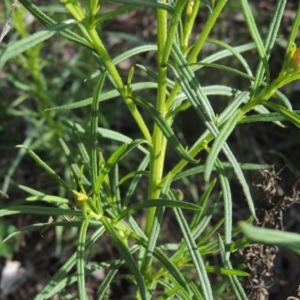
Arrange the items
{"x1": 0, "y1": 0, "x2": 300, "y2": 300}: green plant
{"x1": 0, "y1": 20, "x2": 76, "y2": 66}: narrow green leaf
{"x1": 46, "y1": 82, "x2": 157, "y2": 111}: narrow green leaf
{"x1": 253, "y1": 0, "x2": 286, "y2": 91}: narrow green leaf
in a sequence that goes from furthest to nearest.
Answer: {"x1": 46, "y1": 82, "x2": 157, "y2": 111}: narrow green leaf, {"x1": 253, "y1": 0, "x2": 286, "y2": 91}: narrow green leaf, {"x1": 0, "y1": 0, "x2": 300, "y2": 300}: green plant, {"x1": 0, "y1": 20, "x2": 76, "y2": 66}: narrow green leaf

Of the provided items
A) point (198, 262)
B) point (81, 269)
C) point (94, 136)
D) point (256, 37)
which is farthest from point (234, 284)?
point (256, 37)

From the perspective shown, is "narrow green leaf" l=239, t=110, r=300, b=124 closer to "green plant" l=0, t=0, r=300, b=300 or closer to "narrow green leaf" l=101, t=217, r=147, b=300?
"green plant" l=0, t=0, r=300, b=300

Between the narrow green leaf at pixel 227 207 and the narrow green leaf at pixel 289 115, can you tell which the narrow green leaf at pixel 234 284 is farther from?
the narrow green leaf at pixel 289 115

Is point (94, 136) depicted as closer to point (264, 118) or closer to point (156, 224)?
point (156, 224)

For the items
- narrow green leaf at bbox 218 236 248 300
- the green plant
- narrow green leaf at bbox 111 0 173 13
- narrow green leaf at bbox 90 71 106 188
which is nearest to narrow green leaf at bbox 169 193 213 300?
the green plant

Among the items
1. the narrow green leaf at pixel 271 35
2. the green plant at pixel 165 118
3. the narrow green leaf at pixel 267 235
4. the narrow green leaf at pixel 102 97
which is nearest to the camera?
the narrow green leaf at pixel 267 235

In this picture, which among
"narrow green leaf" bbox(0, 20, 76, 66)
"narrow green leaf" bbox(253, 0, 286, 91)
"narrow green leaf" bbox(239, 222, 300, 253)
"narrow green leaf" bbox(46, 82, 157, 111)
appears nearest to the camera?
"narrow green leaf" bbox(239, 222, 300, 253)

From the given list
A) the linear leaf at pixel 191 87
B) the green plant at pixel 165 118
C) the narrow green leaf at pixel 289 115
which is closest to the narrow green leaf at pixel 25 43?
the green plant at pixel 165 118

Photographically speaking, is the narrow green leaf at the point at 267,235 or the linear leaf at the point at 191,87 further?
the linear leaf at the point at 191,87

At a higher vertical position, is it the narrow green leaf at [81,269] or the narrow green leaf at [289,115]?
the narrow green leaf at [289,115]
